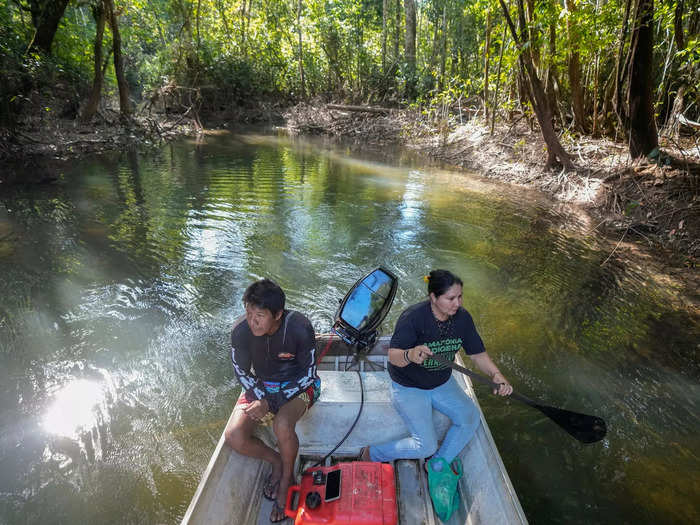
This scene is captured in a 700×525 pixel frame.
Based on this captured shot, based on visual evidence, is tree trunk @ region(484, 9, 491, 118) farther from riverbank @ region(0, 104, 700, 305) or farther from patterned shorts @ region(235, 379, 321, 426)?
patterned shorts @ region(235, 379, 321, 426)

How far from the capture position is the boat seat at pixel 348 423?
277 cm

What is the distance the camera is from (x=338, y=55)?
23156 millimetres

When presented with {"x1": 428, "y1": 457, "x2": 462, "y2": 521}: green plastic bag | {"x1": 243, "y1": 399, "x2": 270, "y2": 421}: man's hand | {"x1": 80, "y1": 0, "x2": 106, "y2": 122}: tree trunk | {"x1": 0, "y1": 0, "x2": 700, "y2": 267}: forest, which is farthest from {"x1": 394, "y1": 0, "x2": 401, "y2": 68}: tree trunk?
{"x1": 428, "y1": 457, "x2": 462, "y2": 521}: green plastic bag

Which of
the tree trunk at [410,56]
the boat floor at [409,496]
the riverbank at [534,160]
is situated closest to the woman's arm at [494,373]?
the boat floor at [409,496]

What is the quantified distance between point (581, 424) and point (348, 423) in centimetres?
153

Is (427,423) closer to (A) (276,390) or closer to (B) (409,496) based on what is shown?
(B) (409,496)

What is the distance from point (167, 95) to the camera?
20672mm

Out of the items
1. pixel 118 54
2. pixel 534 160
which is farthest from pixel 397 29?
pixel 534 160

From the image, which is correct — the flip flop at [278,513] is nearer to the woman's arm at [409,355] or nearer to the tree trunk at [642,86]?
the woman's arm at [409,355]

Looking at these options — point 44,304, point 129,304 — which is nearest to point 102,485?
point 129,304

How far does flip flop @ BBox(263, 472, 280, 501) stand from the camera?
243 centimetres

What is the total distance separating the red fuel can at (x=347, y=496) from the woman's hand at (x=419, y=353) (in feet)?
2.10

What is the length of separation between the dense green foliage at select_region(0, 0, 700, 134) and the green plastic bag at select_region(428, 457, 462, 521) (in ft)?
26.7

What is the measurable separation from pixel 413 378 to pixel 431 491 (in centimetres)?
64
